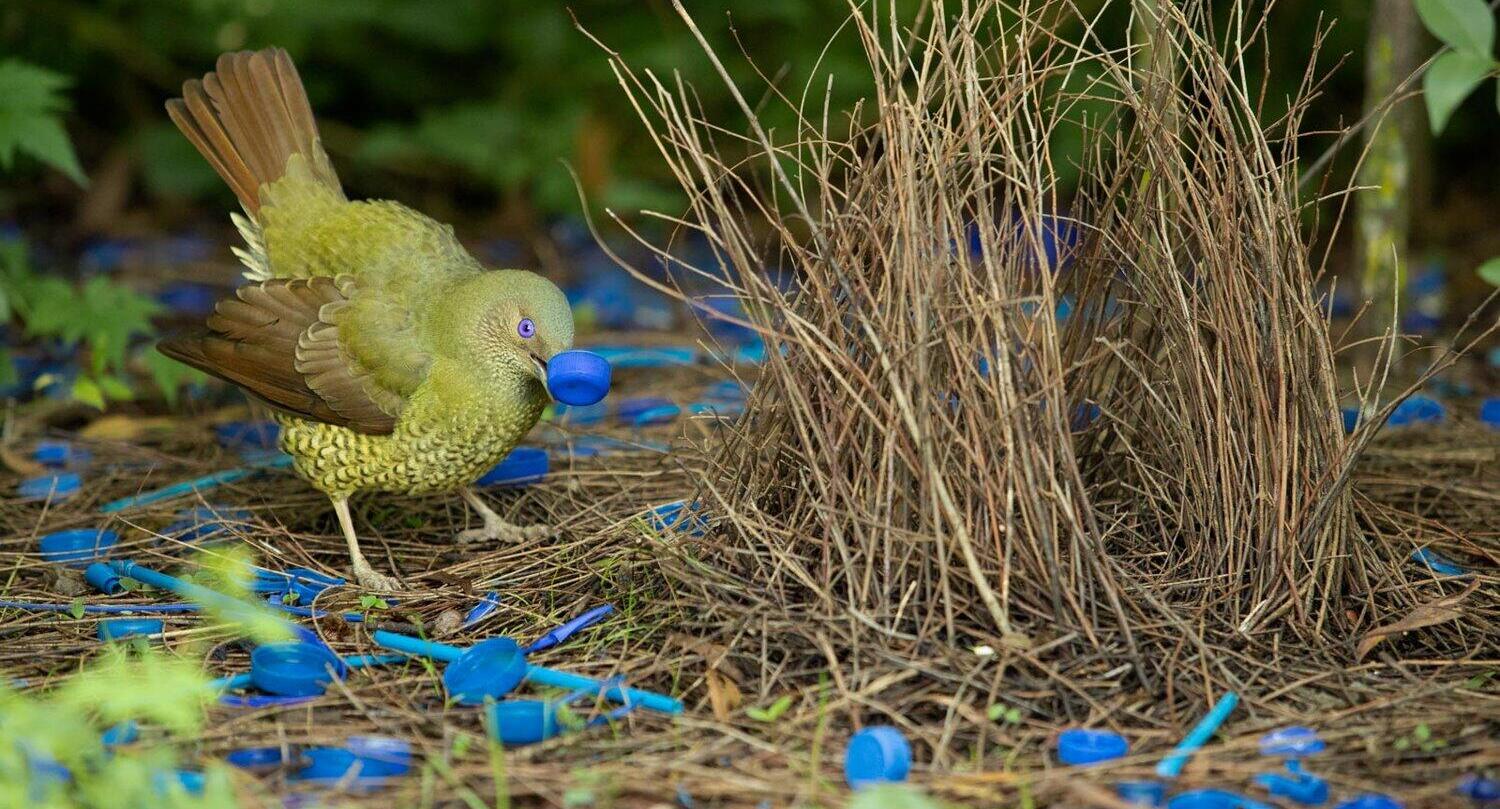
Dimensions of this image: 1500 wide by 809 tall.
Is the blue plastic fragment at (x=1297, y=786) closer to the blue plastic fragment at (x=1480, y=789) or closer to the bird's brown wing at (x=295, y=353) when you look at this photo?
the blue plastic fragment at (x=1480, y=789)

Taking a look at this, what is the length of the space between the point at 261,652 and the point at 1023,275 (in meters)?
1.66

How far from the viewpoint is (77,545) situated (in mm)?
3518

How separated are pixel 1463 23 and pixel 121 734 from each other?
2797 millimetres

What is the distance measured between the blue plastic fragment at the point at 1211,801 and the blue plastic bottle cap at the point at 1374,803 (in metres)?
0.13

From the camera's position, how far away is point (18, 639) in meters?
2.99

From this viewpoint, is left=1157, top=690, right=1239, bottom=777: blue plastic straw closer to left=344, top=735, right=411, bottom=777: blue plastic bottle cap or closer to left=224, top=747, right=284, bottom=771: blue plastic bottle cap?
left=344, top=735, right=411, bottom=777: blue plastic bottle cap

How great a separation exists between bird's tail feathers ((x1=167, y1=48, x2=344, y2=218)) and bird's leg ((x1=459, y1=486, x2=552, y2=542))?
3.37 feet

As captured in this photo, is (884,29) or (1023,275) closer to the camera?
(1023,275)

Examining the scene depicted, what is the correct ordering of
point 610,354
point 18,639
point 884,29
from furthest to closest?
1. point 884,29
2. point 610,354
3. point 18,639

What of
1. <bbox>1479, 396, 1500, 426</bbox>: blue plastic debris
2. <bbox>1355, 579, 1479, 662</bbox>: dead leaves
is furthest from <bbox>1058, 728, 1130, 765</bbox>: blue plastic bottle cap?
<bbox>1479, 396, 1500, 426</bbox>: blue plastic debris

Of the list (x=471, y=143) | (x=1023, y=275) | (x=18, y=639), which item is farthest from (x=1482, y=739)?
(x=471, y=143)

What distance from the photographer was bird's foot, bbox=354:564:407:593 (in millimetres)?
3271

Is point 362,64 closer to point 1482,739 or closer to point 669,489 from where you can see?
point 669,489

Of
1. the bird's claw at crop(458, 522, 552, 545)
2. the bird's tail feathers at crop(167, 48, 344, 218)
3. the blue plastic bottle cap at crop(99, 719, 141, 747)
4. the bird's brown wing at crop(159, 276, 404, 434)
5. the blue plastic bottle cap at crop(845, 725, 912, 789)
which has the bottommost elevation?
the bird's claw at crop(458, 522, 552, 545)
